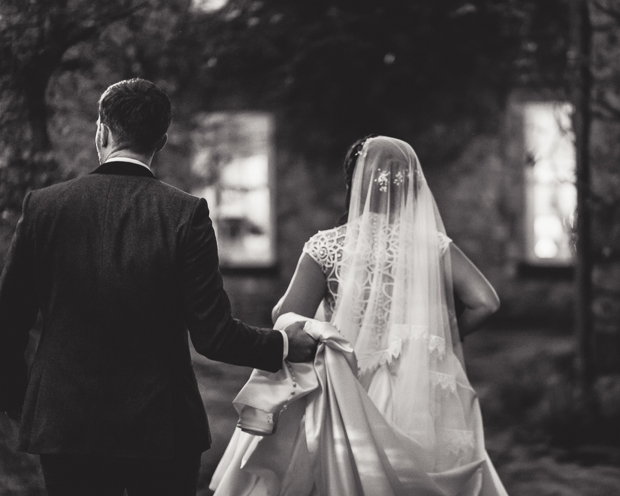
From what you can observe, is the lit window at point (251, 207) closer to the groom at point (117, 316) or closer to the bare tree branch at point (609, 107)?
the bare tree branch at point (609, 107)

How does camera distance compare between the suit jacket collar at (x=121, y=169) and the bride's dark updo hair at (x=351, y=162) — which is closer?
the suit jacket collar at (x=121, y=169)

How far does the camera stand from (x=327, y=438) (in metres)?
3.15

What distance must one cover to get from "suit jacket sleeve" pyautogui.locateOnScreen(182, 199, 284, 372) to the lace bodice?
954mm

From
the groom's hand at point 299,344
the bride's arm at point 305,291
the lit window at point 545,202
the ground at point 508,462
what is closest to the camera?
the groom's hand at point 299,344

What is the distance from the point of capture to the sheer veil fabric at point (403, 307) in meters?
3.37

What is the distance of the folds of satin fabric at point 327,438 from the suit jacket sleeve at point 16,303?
0.80m

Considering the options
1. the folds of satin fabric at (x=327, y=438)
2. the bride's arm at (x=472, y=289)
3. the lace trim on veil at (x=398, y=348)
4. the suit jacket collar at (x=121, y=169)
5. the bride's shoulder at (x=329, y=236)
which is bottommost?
the folds of satin fabric at (x=327, y=438)

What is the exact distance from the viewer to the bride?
331cm

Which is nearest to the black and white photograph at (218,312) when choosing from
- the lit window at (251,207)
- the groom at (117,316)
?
the groom at (117,316)

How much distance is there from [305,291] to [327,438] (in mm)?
604

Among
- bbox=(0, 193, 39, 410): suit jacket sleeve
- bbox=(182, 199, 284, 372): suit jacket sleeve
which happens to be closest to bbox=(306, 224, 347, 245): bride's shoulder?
bbox=(182, 199, 284, 372): suit jacket sleeve

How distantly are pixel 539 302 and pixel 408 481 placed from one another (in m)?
8.23

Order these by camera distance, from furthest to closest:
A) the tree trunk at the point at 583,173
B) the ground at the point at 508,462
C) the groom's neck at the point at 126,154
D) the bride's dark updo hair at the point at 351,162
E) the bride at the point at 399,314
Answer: the tree trunk at the point at 583,173
the ground at the point at 508,462
the bride's dark updo hair at the point at 351,162
the bride at the point at 399,314
the groom's neck at the point at 126,154

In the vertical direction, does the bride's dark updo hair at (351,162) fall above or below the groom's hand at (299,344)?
above
